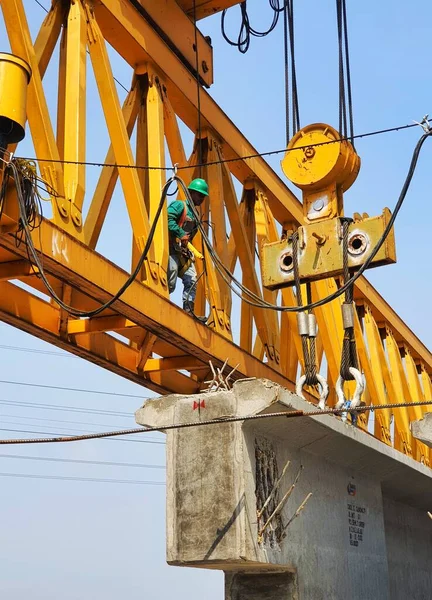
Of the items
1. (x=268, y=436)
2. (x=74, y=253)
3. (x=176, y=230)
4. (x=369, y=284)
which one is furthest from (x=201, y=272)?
(x=369, y=284)

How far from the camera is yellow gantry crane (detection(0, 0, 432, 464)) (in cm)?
854

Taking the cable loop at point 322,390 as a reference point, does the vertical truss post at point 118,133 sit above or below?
above

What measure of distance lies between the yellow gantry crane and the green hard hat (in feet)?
0.74

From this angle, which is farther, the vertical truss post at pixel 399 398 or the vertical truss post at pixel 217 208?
the vertical truss post at pixel 399 398

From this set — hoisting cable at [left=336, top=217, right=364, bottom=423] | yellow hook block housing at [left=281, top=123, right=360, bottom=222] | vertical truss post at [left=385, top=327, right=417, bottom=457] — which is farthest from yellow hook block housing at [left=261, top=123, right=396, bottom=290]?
vertical truss post at [left=385, top=327, right=417, bottom=457]

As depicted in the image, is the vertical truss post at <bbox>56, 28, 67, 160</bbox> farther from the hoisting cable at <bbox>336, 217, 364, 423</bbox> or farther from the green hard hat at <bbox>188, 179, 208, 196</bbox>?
the hoisting cable at <bbox>336, 217, 364, 423</bbox>

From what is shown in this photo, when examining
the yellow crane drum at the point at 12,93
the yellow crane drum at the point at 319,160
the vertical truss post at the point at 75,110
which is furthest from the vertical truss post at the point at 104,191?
the yellow crane drum at the point at 12,93

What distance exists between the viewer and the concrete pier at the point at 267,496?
737 centimetres

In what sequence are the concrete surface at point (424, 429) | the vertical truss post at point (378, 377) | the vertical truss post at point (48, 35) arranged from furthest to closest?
the vertical truss post at point (378, 377)
the vertical truss post at point (48, 35)
the concrete surface at point (424, 429)

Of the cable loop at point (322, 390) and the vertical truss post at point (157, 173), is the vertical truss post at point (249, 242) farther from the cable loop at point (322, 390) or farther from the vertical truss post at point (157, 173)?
the cable loop at point (322, 390)

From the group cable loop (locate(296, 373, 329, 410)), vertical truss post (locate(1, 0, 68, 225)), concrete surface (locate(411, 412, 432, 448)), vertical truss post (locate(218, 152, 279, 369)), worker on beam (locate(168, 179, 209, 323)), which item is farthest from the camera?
vertical truss post (locate(218, 152, 279, 369))

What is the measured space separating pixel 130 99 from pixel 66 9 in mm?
1457

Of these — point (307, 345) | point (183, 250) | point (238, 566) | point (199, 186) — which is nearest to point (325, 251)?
point (307, 345)

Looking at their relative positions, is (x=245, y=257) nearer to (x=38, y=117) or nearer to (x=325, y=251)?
(x=325, y=251)
